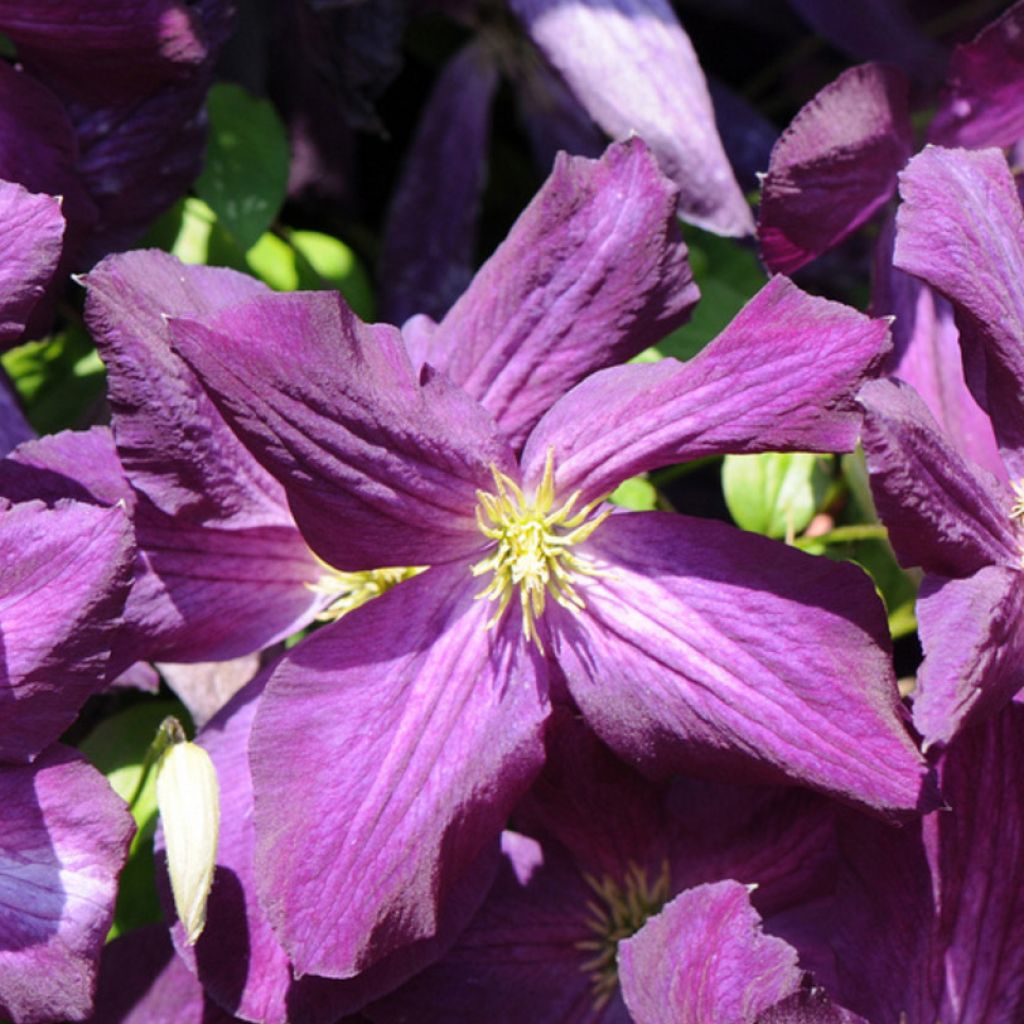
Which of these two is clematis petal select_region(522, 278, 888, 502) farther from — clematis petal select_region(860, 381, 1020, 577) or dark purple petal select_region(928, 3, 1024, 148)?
dark purple petal select_region(928, 3, 1024, 148)

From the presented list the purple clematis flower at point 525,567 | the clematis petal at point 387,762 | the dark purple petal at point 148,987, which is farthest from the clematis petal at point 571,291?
the dark purple petal at point 148,987

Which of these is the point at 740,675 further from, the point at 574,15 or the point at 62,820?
the point at 574,15

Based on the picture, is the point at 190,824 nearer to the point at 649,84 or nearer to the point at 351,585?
the point at 351,585

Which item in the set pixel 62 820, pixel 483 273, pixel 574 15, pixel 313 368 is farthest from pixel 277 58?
pixel 62 820

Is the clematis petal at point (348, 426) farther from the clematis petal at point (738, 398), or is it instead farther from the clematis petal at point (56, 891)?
the clematis petal at point (56, 891)

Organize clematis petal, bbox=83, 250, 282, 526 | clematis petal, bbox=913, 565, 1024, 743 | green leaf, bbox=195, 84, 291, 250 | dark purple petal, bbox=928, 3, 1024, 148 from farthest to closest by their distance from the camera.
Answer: green leaf, bbox=195, 84, 291, 250 < dark purple petal, bbox=928, 3, 1024, 148 < clematis petal, bbox=83, 250, 282, 526 < clematis petal, bbox=913, 565, 1024, 743

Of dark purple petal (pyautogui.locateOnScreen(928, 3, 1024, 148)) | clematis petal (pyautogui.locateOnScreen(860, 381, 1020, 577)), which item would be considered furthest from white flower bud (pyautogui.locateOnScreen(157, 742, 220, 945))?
dark purple petal (pyautogui.locateOnScreen(928, 3, 1024, 148))

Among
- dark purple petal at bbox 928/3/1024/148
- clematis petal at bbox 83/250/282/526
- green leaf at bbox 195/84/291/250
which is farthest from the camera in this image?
green leaf at bbox 195/84/291/250
